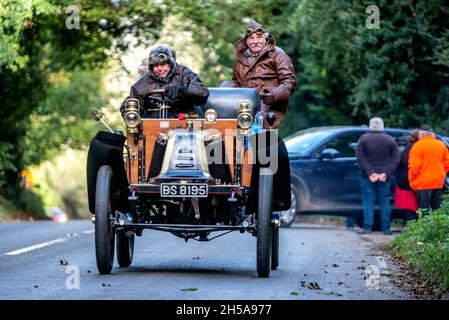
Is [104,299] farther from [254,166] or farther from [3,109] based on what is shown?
[3,109]

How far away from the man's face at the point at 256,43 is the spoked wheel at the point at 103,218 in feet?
9.82

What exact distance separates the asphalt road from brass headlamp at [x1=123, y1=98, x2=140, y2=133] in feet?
4.63

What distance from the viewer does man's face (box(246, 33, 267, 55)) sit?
1429 cm

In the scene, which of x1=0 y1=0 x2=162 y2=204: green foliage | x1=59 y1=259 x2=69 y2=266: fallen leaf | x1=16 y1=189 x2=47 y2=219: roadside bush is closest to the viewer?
Answer: x1=59 y1=259 x2=69 y2=266: fallen leaf

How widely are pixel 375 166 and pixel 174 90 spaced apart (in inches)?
404

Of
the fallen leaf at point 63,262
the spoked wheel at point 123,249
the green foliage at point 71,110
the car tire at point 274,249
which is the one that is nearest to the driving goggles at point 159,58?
the spoked wheel at point 123,249

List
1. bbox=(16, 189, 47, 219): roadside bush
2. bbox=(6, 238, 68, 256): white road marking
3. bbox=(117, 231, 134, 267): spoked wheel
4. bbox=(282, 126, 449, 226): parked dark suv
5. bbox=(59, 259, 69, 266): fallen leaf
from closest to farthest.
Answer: bbox=(117, 231, 134, 267): spoked wheel, bbox=(59, 259, 69, 266): fallen leaf, bbox=(6, 238, 68, 256): white road marking, bbox=(282, 126, 449, 226): parked dark suv, bbox=(16, 189, 47, 219): roadside bush

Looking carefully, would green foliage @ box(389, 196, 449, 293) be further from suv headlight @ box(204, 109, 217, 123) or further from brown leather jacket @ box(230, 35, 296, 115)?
suv headlight @ box(204, 109, 217, 123)

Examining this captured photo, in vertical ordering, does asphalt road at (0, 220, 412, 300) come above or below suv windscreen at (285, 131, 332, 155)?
below

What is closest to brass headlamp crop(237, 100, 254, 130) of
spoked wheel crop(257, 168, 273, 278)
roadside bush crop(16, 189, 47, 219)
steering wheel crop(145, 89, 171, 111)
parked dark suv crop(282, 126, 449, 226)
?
spoked wheel crop(257, 168, 273, 278)

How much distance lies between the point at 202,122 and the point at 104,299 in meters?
3.02

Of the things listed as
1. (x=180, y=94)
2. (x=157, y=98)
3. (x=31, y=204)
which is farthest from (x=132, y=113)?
(x=31, y=204)

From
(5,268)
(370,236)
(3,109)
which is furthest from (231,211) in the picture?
(3,109)
